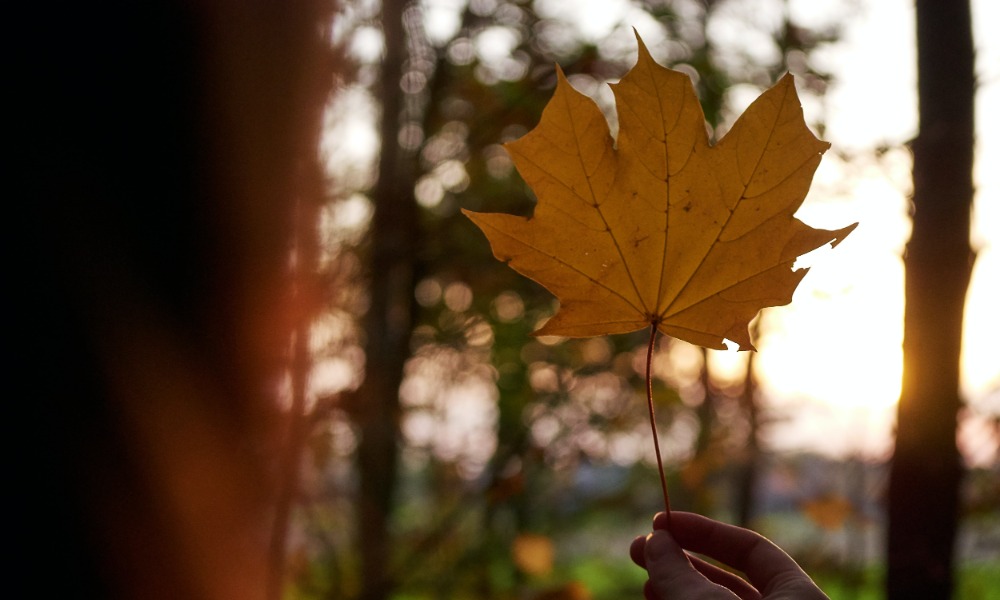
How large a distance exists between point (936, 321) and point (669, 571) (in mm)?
1083

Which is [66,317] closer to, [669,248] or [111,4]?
[111,4]

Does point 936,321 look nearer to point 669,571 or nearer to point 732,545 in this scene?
point 732,545

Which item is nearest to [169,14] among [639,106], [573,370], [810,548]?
[639,106]

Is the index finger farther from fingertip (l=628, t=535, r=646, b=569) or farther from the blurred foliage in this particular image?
the blurred foliage

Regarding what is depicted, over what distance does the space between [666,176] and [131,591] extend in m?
0.76

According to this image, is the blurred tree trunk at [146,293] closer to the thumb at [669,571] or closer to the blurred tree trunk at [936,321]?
the thumb at [669,571]

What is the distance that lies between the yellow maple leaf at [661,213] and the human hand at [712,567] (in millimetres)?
251

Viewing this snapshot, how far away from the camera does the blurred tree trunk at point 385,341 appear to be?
9.29 ft

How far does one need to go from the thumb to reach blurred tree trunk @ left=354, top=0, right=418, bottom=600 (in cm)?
200

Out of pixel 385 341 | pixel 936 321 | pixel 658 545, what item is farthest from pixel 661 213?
pixel 385 341

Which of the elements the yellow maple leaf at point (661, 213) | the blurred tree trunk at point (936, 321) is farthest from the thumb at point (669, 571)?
the blurred tree trunk at point (936, 321)

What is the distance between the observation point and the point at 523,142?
79 cm

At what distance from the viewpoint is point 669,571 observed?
808 mm

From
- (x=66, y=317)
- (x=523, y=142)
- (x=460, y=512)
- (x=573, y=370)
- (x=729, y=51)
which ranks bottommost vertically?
(x=460, y=512)
